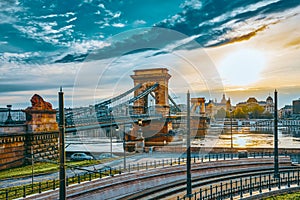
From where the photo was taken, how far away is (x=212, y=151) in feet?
97.6

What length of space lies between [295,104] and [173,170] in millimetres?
129864

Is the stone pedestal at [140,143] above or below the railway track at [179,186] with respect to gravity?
above

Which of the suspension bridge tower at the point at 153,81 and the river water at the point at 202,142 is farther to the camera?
the suspension bridge tower at the point at 153,81

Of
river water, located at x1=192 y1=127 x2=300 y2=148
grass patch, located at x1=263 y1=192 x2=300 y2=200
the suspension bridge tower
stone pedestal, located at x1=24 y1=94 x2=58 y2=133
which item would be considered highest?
the suspension bridge tower

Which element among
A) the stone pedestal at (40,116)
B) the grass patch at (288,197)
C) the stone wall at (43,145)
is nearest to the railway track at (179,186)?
the grass patch at (288,197)

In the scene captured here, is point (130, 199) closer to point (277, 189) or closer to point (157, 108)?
point (277, 189)

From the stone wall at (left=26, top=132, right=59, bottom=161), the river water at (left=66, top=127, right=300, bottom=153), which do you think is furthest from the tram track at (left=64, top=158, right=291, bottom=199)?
the stone wall at (left=26, top=132, right=59, bottom=161)

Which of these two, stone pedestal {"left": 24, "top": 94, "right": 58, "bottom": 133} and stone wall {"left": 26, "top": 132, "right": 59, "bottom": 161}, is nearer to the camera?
stone wall {"left": 26, "top": 132, "right": 59, "bottom": 161}

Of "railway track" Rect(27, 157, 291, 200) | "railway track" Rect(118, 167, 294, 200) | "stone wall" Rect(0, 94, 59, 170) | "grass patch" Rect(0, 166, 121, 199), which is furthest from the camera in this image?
"stone wall" Rect(0, 94, 59, 170)

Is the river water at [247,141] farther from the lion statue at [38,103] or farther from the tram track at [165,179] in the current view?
the lion statue at [38,103]

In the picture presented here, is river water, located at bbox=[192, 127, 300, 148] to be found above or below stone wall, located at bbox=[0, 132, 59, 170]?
below

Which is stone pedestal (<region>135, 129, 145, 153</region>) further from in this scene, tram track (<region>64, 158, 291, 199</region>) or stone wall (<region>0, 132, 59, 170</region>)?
stone wall (<region>0, 132, 59, 170</region>)

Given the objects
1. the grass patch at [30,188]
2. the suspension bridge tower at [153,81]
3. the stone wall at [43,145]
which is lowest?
the grass patch at [30,188]

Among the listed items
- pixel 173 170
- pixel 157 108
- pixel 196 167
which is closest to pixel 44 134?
pixel 173 170
